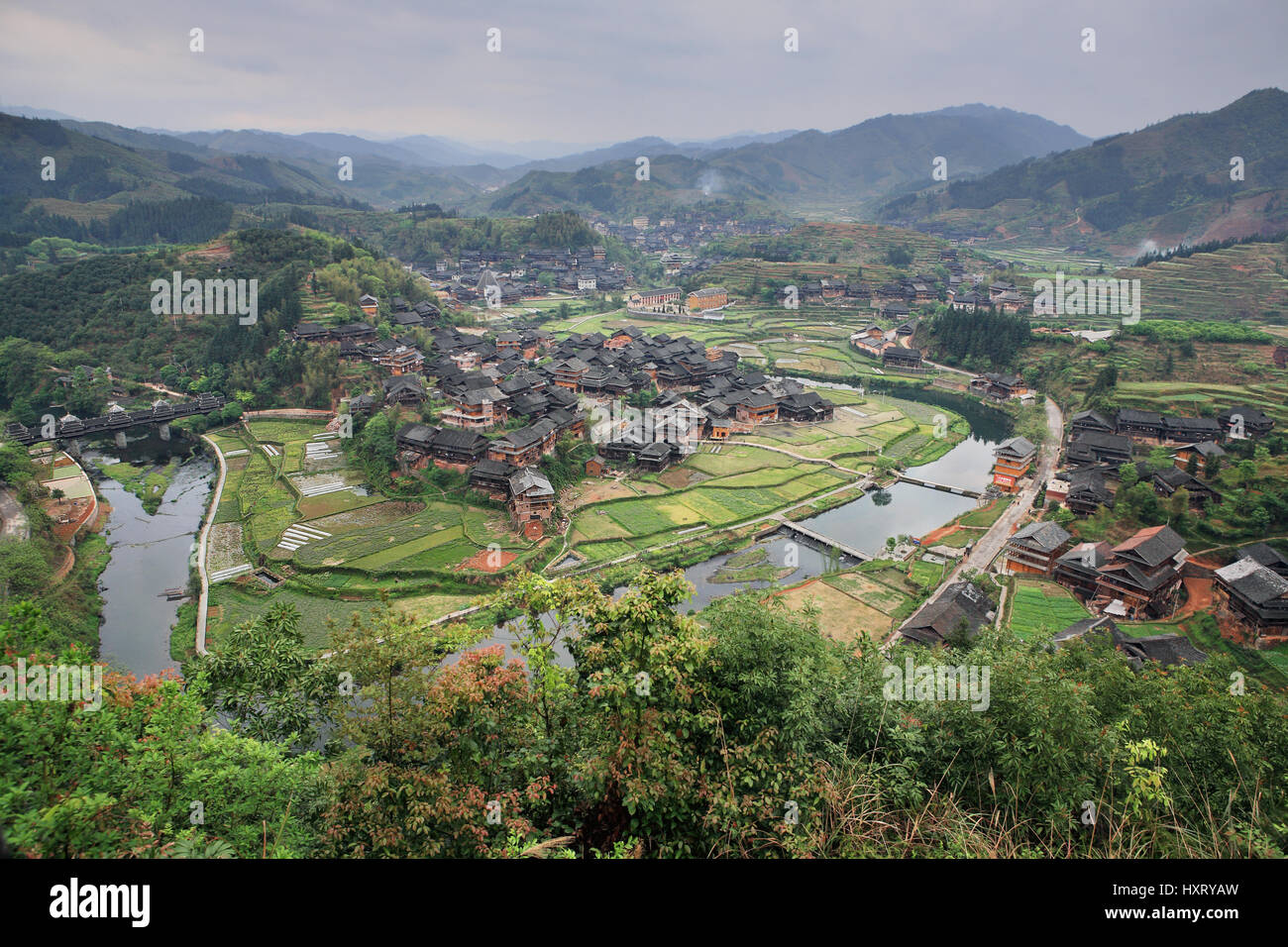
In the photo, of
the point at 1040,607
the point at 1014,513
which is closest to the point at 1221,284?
the point at 1014,513

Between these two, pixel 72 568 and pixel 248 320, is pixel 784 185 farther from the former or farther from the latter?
pixel 72 568

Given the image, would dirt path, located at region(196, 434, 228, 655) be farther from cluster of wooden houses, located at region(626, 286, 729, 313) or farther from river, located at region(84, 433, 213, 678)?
cluster of wooden houses, located at region(626, 286, 729, 313)

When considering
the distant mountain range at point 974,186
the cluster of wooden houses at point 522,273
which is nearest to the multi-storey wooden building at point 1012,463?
the cluster of wooden houses at point 522,273

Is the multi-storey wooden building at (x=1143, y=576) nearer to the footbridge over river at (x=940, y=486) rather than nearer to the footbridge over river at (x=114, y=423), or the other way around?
the footbridge over river at (x=940, y=486)

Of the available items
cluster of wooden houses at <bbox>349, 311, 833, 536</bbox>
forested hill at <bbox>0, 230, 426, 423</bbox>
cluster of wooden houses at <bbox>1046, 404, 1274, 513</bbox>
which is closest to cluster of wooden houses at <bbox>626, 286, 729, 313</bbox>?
cluster of wooden houses at <bbox>349, 311, 833, 536</bbox>

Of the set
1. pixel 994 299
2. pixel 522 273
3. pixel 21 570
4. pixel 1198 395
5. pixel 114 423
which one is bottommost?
pixel 21 570

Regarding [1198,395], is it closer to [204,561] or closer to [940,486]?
[940,486]
